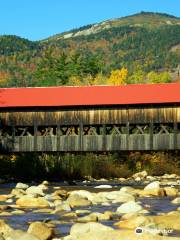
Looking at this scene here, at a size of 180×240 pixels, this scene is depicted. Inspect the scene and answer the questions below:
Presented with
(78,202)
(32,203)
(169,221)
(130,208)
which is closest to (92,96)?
(78,202)

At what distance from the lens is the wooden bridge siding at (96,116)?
3139 cm

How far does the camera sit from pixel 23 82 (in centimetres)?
11000

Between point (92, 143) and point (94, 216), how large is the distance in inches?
712

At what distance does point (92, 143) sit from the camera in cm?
3206

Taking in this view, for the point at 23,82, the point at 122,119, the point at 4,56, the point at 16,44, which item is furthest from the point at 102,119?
the point at 16,44

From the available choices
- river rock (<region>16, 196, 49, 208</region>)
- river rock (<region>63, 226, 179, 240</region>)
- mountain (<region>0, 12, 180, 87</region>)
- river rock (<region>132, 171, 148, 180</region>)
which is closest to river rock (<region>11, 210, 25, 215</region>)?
river rock (<region>16, 196, 49, 208</region>)

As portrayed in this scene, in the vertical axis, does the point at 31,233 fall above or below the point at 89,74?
below

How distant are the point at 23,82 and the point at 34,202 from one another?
93.5 m

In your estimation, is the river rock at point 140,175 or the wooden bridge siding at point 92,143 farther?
the river rock at point 140,175

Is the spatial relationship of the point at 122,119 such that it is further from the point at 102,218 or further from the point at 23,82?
the point at 23,82

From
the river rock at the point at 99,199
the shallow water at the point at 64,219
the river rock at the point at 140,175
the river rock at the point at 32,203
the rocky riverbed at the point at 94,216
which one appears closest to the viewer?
the rocky riverbed at the point at 94,216

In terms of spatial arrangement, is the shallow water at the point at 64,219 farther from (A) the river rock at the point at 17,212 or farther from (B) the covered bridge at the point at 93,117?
(B) the covered bridge at the point at 93,117

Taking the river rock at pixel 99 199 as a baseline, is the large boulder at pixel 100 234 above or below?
above

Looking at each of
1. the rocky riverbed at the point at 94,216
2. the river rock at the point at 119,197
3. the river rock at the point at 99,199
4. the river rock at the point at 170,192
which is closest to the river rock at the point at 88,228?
the rocky riverbed at the point at 94,216
